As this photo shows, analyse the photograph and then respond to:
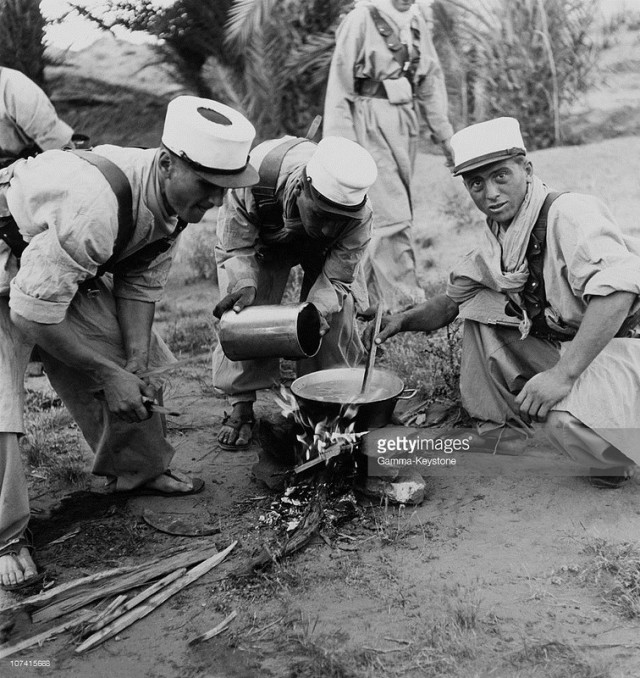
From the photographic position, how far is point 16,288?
128 inches

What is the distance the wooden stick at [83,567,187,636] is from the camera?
3.16 meters

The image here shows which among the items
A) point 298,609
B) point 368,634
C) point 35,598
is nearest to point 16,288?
point 35,598

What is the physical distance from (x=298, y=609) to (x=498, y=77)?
29.6 ft

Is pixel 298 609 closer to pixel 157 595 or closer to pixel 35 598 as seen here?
pixel 157 595

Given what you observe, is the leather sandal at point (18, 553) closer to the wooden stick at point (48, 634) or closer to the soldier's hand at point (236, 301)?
the wooden stick at point (48, 634)

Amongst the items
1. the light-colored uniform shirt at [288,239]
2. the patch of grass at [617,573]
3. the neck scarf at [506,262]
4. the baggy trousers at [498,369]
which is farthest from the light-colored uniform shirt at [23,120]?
the patch of grass at [617,573]

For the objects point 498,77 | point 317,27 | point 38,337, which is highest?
point 317,27

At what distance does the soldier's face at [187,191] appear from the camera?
11.3 ft

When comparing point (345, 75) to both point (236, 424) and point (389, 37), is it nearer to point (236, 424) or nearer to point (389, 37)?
point (389, 37)

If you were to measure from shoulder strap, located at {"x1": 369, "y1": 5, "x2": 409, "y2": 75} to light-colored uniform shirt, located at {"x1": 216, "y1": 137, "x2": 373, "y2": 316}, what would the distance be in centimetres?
212

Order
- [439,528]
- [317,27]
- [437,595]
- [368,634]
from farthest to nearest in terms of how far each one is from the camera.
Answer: [317,27] < [439,528] < [437,595] < [368,634]

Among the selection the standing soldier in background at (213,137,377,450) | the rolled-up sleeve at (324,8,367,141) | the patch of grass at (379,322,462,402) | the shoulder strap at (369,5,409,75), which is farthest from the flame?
the shoulder strap at (369,5,409,75)

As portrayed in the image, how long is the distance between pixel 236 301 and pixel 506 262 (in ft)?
4.46

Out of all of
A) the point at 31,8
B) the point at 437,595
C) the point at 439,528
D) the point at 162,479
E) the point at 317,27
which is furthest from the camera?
the point at 317,27
